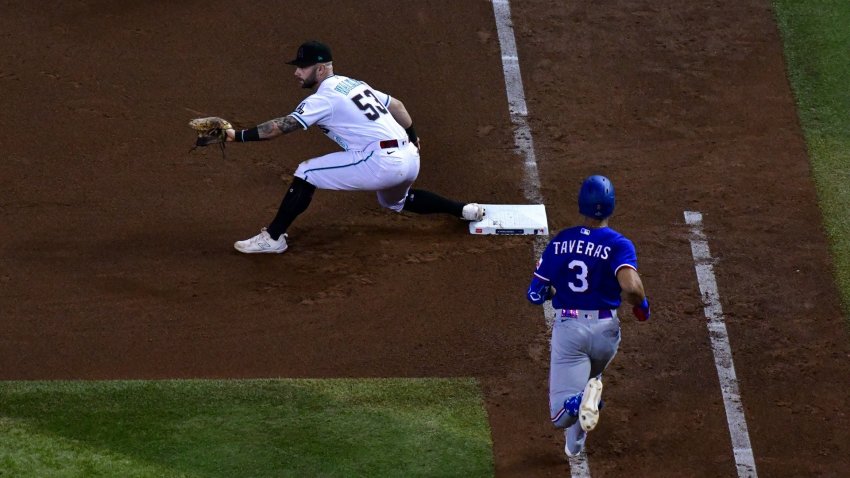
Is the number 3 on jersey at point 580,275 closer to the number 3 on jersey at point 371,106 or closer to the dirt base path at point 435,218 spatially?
the dirt base path at point 435,218

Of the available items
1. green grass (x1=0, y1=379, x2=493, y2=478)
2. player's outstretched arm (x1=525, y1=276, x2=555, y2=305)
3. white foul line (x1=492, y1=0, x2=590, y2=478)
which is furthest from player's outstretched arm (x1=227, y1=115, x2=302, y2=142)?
player's outstretched arm (x1=525, y1=276, x2=555, y2=305)

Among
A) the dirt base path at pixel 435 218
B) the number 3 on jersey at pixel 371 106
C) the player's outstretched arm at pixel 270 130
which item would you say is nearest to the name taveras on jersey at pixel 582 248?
the dirt base path at pixel 435 218

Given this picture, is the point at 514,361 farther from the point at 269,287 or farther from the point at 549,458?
the point at 269,287

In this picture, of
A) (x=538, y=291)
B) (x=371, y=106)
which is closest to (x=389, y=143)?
(x=371, y=106)

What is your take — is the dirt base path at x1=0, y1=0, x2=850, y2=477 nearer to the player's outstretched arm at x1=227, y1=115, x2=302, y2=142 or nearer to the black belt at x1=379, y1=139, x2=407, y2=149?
the black belt at x1=379, y1=139, x2=407, y2=149

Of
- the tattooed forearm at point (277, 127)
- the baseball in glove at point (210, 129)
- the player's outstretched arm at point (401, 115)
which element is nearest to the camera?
the baseball in glove at point (210, 129)

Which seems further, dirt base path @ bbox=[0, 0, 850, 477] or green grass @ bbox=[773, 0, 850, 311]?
green grass @ bbox=[773, 0, 850, 311]
